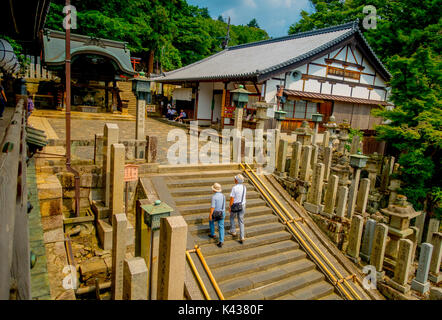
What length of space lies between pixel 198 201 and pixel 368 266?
4.65 metres

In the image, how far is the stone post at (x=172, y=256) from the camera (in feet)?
11.6

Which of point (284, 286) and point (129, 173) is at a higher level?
point (129, 173)


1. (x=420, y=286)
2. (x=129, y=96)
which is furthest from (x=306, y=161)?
(x=129, y=96)

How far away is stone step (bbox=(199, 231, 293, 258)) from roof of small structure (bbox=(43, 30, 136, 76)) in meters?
14.0

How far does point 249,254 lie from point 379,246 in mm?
3219

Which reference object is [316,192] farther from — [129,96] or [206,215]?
[129,96]

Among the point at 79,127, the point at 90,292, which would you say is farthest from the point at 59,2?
the point at 90,292

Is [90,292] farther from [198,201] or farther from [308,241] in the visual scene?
[308,241]

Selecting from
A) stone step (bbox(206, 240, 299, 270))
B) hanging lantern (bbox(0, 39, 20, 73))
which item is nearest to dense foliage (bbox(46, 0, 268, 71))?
hanging lantern (bbox(0, 39, 20, 73))

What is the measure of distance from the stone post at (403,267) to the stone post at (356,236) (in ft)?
3.03

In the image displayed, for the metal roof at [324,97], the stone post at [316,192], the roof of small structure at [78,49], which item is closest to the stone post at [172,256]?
the stone post at [316,192]

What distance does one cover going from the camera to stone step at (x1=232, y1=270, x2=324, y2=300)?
18.8ft

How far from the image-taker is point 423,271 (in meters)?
6.52

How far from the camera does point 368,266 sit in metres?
7.06
